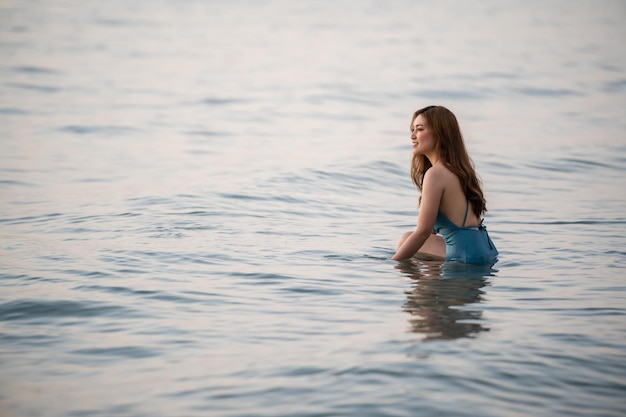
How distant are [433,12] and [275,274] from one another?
116 feet

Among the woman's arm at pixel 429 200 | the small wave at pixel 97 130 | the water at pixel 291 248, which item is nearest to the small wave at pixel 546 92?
the water at pixel 291 248

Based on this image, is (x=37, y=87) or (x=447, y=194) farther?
(x=37, y=87)

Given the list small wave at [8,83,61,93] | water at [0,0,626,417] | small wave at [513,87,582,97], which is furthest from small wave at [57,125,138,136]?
small wave at [513,87,582,97]

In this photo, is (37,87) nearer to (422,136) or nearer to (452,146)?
(422,136)

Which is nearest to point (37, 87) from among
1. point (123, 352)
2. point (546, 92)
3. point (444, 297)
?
point (546, 92)

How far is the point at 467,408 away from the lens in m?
4.18

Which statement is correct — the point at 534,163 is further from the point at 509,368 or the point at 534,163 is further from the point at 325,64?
the point at 325,64

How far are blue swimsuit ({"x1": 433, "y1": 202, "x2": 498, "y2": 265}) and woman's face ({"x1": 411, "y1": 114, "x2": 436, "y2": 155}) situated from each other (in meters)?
0.50

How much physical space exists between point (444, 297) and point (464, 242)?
0.97m

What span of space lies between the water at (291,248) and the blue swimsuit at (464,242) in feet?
0.73

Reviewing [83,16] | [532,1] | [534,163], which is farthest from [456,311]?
[532,1]

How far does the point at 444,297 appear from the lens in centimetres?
596

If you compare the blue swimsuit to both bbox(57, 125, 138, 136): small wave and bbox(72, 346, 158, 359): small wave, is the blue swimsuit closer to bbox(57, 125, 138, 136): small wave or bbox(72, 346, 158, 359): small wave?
bbox(72, 346, 158, 359): small wave

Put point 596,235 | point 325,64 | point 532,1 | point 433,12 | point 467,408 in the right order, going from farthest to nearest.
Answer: point 532,1 → point 433,12 → point 325,64 → point 596,235 → point 467,408
